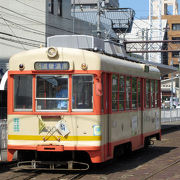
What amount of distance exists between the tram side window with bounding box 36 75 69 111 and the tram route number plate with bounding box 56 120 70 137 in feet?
1.07

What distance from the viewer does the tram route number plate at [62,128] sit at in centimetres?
1195

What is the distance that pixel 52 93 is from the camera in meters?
12.2

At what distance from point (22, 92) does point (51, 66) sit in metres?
0.92

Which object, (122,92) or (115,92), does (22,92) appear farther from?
(122,92)

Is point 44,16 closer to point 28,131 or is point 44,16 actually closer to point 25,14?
point 25,14

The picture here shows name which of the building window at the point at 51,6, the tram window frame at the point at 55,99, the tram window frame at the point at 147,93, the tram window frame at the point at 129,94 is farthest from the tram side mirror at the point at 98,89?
the building window at the point at 51,6

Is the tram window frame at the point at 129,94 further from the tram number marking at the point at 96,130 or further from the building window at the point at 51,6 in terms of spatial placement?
the building window at the point at 51,6

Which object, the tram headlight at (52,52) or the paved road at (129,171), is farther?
the tram headlight at (52,52)

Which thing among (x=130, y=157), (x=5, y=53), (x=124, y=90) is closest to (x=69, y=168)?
(x=124, y=90)

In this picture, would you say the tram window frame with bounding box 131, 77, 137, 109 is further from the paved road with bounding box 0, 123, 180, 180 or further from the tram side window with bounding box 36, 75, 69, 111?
the tram side window with bounding box 36, 75, 69, 111

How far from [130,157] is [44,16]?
1854 cm


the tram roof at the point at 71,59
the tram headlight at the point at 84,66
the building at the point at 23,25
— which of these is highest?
the building at the point at 23,25

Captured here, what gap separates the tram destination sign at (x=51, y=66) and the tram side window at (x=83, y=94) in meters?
0.34

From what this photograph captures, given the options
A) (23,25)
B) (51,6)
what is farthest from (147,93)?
(51,6)
